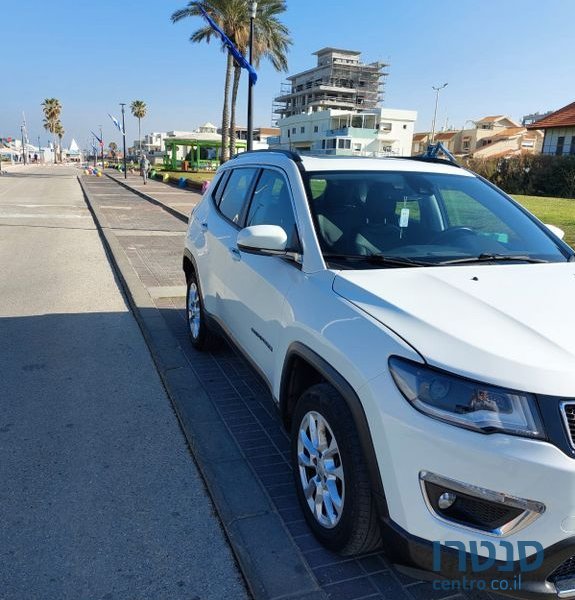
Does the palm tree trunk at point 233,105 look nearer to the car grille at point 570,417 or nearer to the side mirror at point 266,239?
the side mirror at point 266,239

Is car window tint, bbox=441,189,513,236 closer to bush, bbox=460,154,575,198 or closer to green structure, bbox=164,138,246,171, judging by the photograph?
bush, bbox=460,154,575,198

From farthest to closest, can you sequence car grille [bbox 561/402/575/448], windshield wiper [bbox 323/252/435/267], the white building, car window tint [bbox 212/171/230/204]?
1. the white building
2. car window tint [bbox 212/171/230/204]
3. windshield wiper [bbox 323/252/435/267]
4. car grille [bbox 561/402/575/448]

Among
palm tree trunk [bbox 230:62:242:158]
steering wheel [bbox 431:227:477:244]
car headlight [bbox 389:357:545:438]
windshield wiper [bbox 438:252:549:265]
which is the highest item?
palm tree trunk [bbox 230:62:242:158]

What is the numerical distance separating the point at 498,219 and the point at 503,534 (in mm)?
2191

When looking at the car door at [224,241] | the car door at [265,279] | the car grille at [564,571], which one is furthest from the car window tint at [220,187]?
the car grille at [564,571]

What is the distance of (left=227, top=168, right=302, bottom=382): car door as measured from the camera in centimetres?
304

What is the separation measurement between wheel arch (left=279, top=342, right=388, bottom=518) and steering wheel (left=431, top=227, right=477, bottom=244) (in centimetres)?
108

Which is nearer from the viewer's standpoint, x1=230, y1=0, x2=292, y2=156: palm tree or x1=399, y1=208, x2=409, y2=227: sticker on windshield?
x1=399, y1=208, x2=409, y2=227: sticker on windshield

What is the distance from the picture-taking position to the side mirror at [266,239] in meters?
2.90

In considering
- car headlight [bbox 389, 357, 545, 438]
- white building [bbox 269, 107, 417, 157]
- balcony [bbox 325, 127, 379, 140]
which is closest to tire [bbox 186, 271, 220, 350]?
car headlight [bbox 389, 357, 545, 438]

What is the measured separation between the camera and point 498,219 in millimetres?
3463

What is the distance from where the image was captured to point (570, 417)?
5.81 ft

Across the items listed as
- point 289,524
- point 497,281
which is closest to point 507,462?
point 497,281

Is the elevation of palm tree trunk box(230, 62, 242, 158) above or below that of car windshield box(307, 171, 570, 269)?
above
